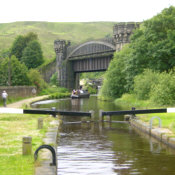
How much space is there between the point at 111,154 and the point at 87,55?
6401cm

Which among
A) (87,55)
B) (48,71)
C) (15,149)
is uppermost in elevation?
(87,55)

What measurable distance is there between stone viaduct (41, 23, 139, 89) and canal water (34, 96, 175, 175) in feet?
154

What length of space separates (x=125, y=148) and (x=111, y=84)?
36279mm

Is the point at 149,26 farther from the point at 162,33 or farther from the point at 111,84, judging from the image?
the point at 111,84

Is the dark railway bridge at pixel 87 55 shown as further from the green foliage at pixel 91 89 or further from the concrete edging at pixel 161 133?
the concrete edging at pixel 161 133

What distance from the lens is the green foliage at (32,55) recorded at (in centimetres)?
9769

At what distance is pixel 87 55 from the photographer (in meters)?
76.1

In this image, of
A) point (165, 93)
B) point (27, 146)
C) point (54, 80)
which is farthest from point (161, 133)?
point (54, 80)

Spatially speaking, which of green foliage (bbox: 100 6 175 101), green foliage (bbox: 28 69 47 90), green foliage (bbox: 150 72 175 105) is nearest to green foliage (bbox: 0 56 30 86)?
green foliage (bbox: 28 69 47 90)

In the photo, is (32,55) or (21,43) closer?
(32,55)

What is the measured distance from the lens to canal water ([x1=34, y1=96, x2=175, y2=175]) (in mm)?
10586

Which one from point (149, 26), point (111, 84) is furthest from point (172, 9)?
point (111, 84)

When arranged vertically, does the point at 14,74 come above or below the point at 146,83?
above

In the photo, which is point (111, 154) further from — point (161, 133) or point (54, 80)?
point (54, 80)
